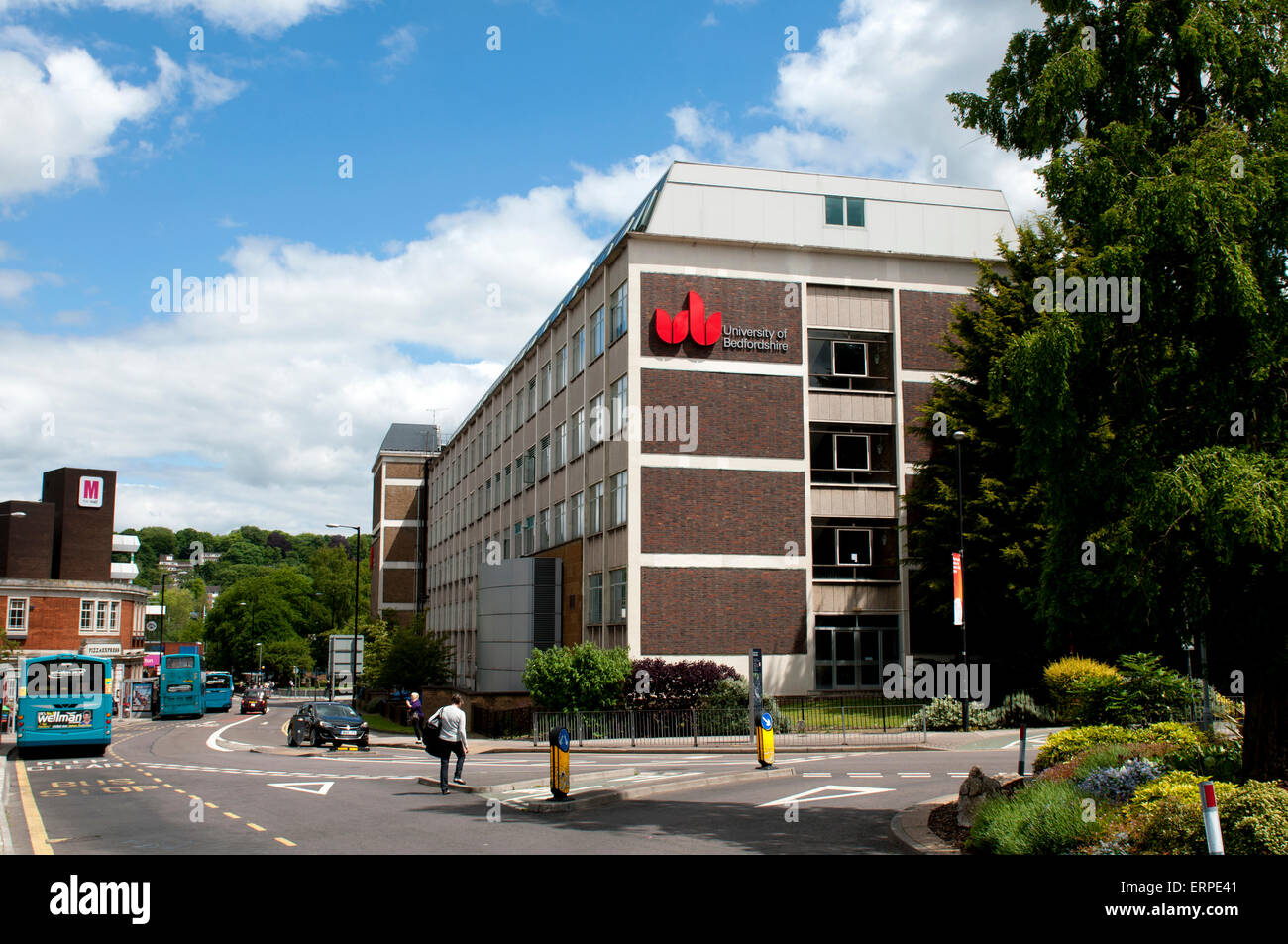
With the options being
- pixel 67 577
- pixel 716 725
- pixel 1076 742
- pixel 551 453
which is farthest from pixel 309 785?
pixel 67 577

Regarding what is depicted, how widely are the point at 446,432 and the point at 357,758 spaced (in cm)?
6563

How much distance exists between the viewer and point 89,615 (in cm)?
9206

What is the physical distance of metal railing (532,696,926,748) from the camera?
32469mm

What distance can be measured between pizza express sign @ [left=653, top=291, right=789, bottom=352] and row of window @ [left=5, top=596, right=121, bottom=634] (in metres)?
70.9

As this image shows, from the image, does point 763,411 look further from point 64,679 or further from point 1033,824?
point 1033,824

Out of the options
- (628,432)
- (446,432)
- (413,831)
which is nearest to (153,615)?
(446,432)

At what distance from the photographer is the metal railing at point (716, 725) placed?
3247 cm

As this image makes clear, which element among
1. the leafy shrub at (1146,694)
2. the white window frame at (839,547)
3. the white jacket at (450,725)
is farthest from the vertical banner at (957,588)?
the white jacket at (450,725)

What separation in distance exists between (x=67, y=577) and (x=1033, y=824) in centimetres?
10324

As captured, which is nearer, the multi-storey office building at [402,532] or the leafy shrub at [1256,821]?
the leafy shrub at [1256,821]

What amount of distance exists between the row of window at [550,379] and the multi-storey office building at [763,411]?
23 cm

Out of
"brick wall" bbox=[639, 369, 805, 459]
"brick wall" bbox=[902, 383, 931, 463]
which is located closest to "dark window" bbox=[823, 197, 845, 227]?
"brick wall" bbox=[902, 383, 931, 463]

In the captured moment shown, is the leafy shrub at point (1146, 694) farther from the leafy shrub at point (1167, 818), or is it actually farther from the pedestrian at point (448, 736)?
the pedestrian at point (448, 736)
